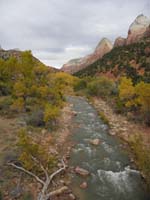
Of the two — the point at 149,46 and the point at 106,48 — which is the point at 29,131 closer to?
the point at 149,46

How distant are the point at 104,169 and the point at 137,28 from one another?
10387 centimetres

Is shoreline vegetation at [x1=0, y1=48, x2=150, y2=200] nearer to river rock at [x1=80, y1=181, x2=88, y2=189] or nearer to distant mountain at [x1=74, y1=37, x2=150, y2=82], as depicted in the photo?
river rock at [x1=80, y1=181, x2=88, y2=189]

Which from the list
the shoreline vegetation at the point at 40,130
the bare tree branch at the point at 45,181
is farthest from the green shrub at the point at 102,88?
the bare tree branch at the point at 45,181

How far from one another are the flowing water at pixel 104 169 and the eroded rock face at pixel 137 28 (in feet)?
272

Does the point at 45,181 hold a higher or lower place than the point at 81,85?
lower

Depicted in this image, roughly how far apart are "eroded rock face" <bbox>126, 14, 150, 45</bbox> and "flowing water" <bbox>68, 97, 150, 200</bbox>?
8278 cm

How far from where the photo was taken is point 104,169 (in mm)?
13336

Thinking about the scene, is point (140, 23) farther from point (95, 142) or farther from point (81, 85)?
point (95, 142)

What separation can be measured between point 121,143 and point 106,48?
110588 mm

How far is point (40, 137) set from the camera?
55.8 ft

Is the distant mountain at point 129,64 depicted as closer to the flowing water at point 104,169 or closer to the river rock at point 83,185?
the flowing water at point 104,169

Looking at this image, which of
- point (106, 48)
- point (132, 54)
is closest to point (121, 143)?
point (132, 54)

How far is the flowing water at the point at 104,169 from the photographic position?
10.9m

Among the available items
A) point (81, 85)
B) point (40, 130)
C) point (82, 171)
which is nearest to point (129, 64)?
point (81, 85)
